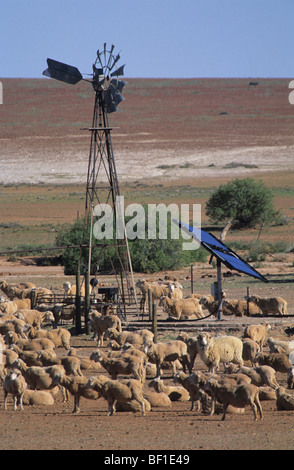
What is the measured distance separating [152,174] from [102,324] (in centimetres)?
6418

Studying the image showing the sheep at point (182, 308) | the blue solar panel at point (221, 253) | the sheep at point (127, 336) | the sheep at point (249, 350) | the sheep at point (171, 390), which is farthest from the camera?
the sheep at point (182, 308)

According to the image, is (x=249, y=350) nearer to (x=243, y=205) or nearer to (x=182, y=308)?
(x=182, y=308)

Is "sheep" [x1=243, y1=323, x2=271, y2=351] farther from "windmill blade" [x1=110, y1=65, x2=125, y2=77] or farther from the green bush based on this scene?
the green bush

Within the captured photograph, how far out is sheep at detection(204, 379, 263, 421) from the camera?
1236 cm

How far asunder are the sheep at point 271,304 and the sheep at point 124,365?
24.5ft

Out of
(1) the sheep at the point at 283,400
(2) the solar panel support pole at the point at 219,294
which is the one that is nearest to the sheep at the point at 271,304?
(2) the solar panel support pole at the point at 219,294

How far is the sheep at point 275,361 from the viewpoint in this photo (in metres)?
15.2

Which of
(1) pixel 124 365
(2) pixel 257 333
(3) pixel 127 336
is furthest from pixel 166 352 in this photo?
(2) pixel 257 333

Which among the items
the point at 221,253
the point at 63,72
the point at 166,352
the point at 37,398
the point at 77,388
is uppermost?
the point at 63,72

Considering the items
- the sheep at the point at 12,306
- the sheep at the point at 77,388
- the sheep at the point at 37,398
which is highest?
the sheep at the point at 12,306

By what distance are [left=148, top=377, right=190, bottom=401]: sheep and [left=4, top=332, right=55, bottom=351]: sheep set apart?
346 centimetres

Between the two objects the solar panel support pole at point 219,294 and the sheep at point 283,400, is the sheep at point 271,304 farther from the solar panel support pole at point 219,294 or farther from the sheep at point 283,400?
the sheep at point 283,400

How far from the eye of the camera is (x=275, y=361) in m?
15.3

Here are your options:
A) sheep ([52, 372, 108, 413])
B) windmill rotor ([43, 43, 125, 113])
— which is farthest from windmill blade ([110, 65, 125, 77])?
sheep ([52, 372, 108, 413])
